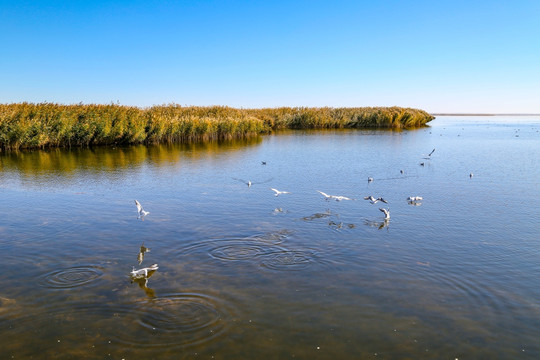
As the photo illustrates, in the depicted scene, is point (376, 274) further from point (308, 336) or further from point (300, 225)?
point (300, 225)

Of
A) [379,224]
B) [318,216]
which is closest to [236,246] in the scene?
[318,216]

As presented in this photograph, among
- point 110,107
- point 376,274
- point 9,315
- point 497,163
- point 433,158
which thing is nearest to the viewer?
point 9,315

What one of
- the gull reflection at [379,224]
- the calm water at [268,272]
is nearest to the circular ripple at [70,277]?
the calm water at [268,272]

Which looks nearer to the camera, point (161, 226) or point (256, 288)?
point (256, 288)

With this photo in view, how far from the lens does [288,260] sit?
8.39 metres

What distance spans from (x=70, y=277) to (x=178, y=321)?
2.69 metres

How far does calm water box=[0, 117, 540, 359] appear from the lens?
5.57 meters

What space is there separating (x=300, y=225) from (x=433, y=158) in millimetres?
17698

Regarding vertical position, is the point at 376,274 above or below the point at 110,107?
below

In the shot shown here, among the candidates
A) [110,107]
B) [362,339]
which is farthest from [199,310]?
[110,107]

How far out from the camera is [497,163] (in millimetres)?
22797

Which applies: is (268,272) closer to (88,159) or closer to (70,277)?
(70,277)

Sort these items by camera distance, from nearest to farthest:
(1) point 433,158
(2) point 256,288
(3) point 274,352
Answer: (3) point 274,352 → (2) point 256,288 → (1) point 433,158

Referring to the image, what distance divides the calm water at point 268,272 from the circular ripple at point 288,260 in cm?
4
